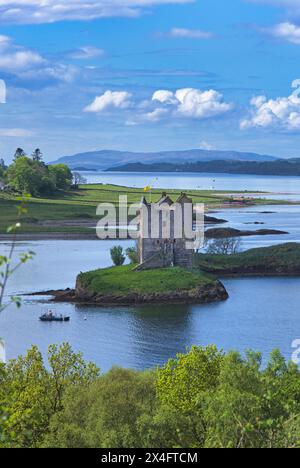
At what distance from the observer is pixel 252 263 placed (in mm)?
87500

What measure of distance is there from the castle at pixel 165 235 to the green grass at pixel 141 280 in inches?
60.7

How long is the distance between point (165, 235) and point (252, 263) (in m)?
15.7

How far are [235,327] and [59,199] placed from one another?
116 metres

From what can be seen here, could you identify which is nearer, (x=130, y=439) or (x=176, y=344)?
(x=130, y=439)

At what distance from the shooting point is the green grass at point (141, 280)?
70.4 meters

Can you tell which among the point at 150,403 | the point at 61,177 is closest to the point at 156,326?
the point at 150,403

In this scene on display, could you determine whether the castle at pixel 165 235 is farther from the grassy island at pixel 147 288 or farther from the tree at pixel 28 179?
the tree at pixel 28 179

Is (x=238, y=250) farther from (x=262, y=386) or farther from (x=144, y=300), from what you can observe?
(x=262, y=386)

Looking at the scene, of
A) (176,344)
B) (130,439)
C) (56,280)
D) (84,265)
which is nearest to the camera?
(130,439)

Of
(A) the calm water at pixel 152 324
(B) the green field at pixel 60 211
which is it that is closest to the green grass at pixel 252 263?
(A) the calm water at pixel 152 324
